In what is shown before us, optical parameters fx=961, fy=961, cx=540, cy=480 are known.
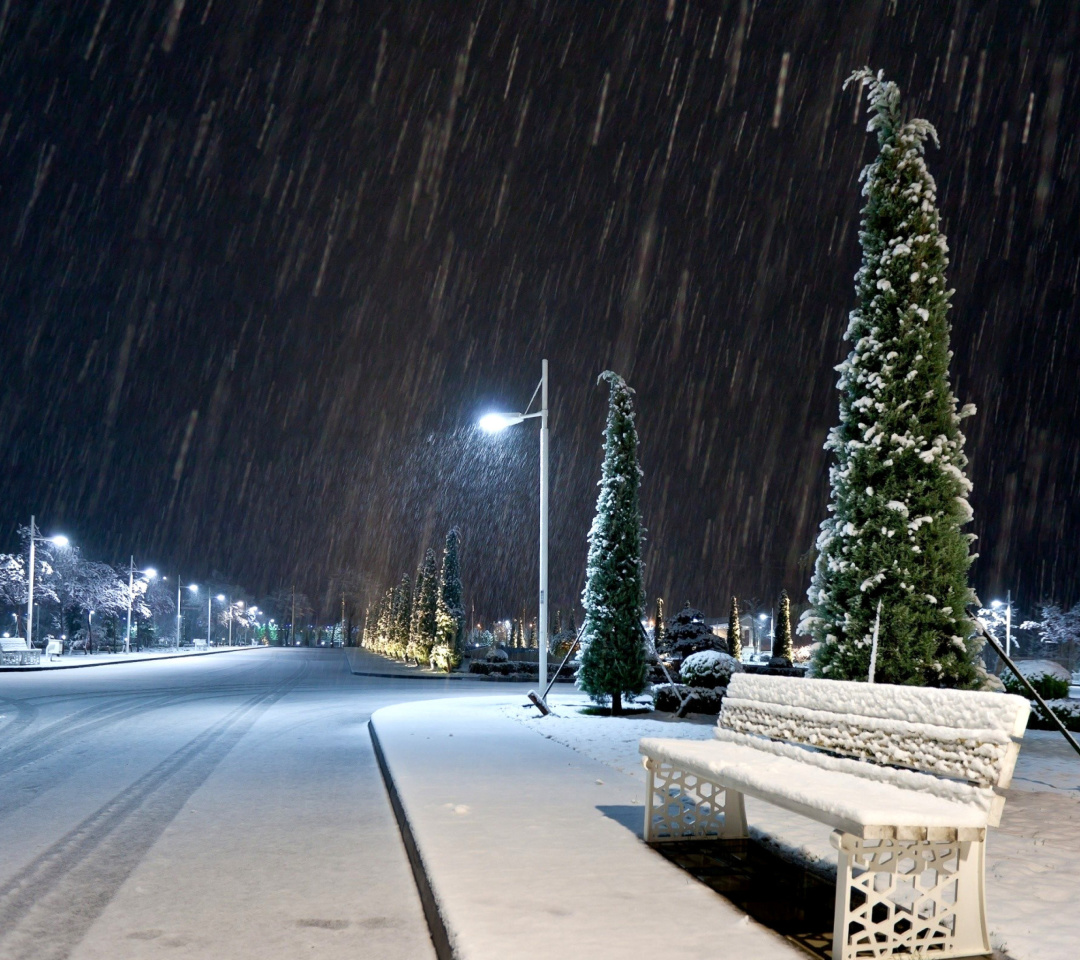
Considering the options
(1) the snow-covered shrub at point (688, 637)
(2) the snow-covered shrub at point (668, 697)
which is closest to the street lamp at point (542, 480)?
(2) the snow-covered shrub at point (668, 697)

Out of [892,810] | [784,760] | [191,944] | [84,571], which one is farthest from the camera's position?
[84,571]

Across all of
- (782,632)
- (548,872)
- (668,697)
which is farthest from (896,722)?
(782,632)

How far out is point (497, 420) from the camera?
740 inches

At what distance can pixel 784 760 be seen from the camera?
6.19m

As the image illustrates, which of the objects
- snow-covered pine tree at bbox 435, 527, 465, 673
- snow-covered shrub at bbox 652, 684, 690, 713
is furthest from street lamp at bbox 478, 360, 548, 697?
snow-covered pine tree at bbox 435, 527, 465, 673

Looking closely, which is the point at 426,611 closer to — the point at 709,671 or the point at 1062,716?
the point at 709,671

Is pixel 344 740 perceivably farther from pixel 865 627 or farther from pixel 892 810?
pixel 892 810

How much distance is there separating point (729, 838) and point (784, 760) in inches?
48.7

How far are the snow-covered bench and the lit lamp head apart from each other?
1188cm

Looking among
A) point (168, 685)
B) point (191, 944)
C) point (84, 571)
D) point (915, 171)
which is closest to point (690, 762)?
point (191, 944)

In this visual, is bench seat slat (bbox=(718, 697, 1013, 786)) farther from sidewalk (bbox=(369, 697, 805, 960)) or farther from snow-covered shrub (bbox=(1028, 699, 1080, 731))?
snow-covered shrub (bbox=(1028, 699, 1080, 731))

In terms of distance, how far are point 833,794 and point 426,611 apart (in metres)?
42.9

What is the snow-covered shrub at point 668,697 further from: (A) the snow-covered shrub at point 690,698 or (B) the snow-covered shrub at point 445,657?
(B) the snow-covered shrub at point 445,657

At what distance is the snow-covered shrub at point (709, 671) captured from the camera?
2138 cm
